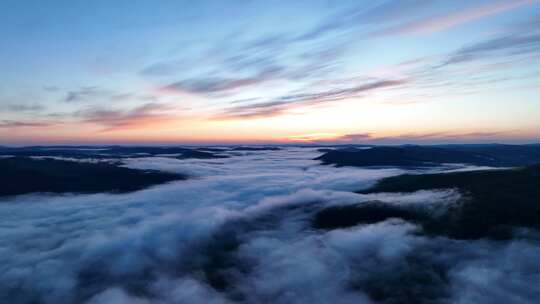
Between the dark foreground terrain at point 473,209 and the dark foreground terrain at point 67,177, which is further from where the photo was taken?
the dark foreground terrain at point 67,177

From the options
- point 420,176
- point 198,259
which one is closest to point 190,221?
point 198,259

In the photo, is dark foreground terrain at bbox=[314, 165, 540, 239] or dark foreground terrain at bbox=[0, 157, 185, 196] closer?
dark foreground terrain at bbox=[314, 165, 540, 239]

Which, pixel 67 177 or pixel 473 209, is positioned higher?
pixel 67 177

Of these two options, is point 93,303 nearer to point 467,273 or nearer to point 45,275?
point 45,275

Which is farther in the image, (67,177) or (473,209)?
(67,177)
